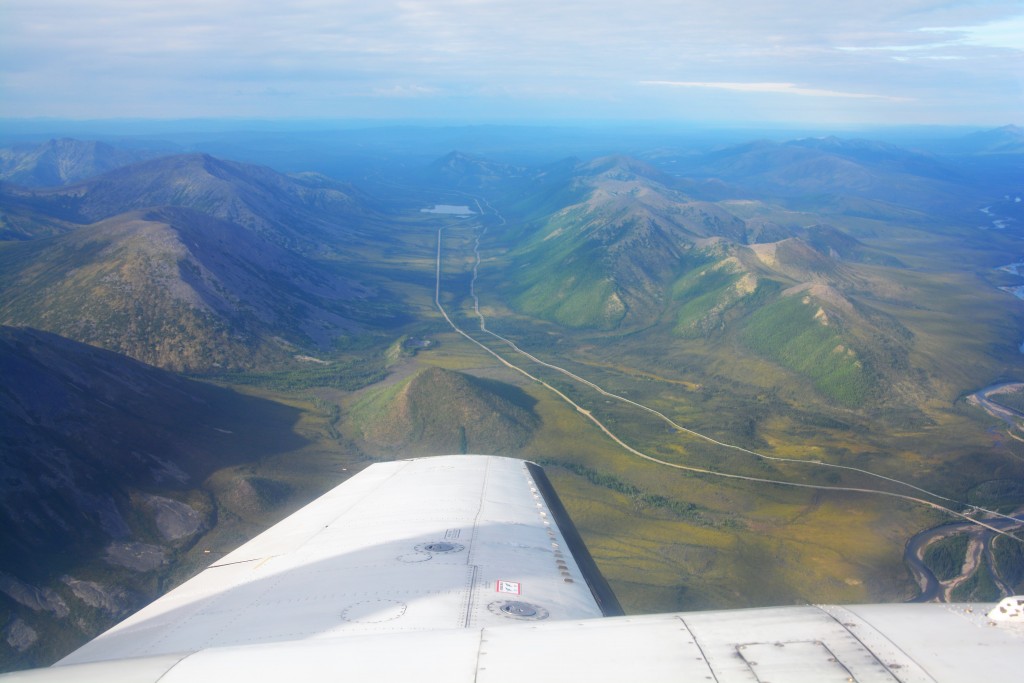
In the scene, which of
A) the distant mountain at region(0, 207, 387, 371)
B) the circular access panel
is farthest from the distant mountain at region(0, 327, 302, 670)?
the circular access panel

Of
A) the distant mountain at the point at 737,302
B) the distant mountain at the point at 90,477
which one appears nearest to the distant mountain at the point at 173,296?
the distant mountain at the point at 90,477

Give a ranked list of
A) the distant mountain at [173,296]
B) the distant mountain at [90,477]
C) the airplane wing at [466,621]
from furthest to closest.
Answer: the distant mountain at [173,296] < the distant mountain at [90,477] < the airplane wing at [466,621]

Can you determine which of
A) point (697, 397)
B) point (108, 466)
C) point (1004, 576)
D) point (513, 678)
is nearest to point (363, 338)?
point (697, 397)

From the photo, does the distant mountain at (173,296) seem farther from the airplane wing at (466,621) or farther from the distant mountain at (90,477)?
the airplane wing at (466,621)

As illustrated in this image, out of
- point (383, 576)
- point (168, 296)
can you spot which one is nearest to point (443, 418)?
point (168, 296)

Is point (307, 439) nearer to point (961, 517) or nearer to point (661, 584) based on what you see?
point (661, 584)

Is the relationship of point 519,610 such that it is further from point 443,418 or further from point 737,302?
point 737,302
